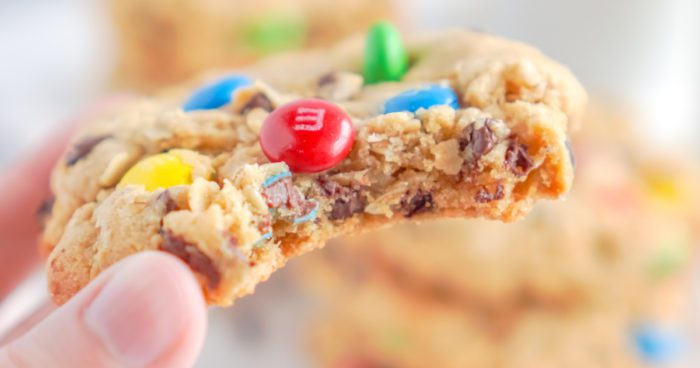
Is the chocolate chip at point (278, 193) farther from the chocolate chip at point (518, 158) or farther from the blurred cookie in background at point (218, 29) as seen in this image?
the blurred cookie in background at point (218, 29)

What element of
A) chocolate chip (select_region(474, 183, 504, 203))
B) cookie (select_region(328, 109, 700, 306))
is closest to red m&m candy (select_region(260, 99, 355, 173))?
chocolate chip (select_region(474, 183, 504, 203))

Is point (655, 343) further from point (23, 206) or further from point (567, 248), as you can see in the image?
point (23, 206)

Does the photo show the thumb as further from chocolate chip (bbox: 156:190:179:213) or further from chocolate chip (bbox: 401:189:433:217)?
chocolate chip (bbox: 401:189:433:217)

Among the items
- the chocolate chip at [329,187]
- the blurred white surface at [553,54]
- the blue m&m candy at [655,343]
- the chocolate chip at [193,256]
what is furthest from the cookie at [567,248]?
the chocolate chip at [193,256]

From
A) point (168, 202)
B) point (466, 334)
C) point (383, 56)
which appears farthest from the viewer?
point (466, 334)

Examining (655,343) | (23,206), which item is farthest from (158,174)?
(655,343)

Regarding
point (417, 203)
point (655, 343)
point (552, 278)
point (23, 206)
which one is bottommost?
point (655, 343)
